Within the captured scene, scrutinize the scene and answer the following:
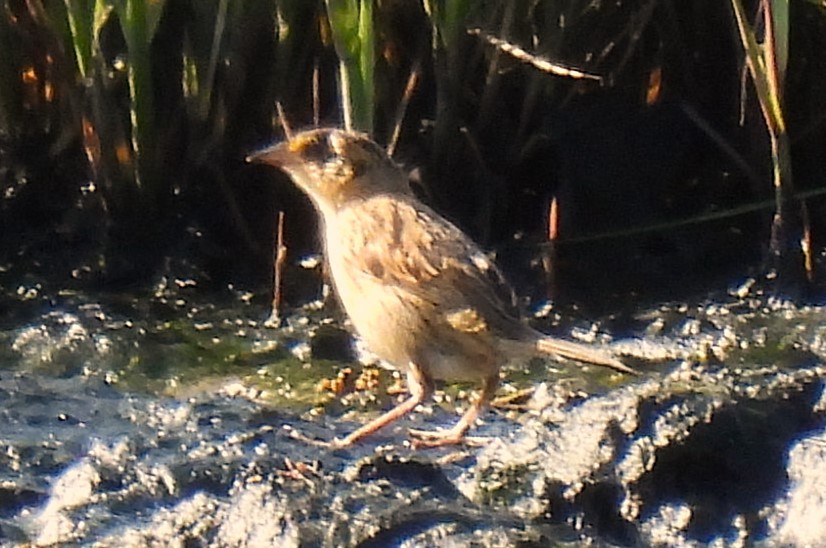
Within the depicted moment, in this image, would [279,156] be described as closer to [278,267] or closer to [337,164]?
[337,164]

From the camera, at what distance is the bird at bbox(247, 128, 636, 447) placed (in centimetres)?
492

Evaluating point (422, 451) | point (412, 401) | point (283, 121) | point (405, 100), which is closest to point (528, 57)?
point (405, 100)

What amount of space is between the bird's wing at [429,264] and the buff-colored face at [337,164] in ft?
0.26

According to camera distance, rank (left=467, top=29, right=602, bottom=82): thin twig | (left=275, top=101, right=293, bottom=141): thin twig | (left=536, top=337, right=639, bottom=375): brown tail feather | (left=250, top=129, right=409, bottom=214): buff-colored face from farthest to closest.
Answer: (left=275, top=101, right=293, bottom=141): thin twig → (left=467, top=29, right=602, bottom=82): thin twig → (left=250, top=129, right=409, bottom=214): buff-colored face → (left=536, top=337, right=639, bottom=375): brown tail feather

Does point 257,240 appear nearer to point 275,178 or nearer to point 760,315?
point 275,178

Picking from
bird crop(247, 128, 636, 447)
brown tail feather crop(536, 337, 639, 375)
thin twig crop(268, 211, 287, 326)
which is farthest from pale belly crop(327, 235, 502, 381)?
thin twig crop(268, 211, 287, 326)

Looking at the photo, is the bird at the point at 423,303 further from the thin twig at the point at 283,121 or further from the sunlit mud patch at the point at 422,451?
the thin twig at the point at 283,121

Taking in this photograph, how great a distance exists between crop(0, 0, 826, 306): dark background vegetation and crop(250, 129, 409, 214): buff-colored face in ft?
1.19

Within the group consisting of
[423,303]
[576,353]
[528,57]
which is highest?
[528,57]

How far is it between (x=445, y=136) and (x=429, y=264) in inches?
42.5

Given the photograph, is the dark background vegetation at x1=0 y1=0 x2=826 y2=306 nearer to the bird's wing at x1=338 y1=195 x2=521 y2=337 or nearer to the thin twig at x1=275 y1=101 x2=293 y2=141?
the thin twig at x1=275 y1=101 x2=293 y2=141

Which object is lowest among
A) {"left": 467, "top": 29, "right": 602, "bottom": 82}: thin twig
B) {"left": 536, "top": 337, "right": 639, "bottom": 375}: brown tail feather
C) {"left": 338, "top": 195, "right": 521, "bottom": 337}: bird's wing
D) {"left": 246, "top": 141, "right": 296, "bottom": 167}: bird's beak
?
{"left": 536, "top": 337, "right": 639, "bottom": 375}: brown tail feather

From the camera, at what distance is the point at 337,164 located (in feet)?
17.9

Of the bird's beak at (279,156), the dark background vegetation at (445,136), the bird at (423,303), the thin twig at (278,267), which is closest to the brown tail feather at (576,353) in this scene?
the bird at (423,303)
